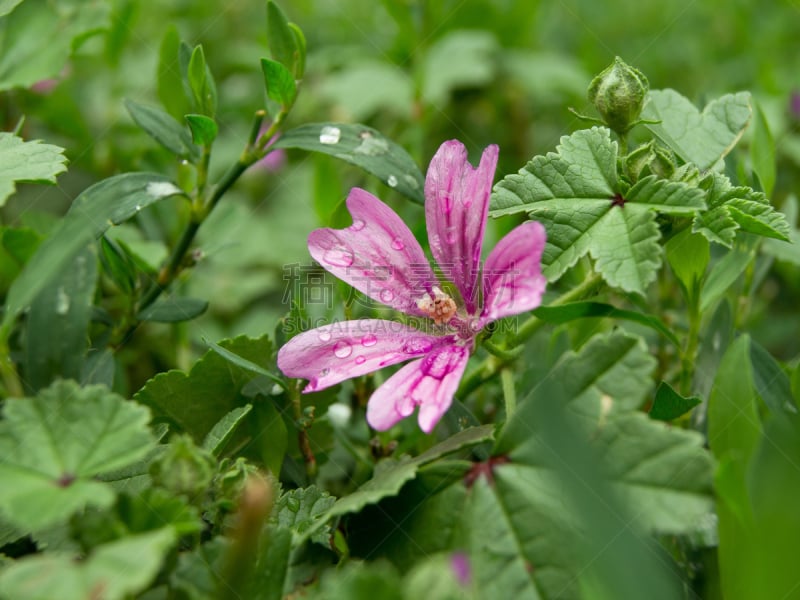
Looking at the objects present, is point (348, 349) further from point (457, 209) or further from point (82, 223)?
point (82, 223)

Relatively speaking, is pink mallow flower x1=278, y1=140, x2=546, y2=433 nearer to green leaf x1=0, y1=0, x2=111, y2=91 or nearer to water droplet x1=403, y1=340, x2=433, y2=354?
water droplet x1=403, y1=340, x2=433, y2=354

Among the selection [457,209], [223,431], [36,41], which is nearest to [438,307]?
[457,209]

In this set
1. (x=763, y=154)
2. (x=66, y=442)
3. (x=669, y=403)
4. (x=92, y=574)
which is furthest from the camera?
(x=763, y=154)

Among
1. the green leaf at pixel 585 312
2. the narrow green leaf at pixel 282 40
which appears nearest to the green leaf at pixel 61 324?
the narrow green leaf at pixel 282 40

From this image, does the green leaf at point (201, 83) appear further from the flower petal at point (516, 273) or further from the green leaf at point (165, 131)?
the flower petal at point (516, 273)

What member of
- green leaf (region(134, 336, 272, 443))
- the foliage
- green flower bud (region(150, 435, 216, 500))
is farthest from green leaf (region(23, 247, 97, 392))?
green flower bud (region(150, 435, 216, 500))

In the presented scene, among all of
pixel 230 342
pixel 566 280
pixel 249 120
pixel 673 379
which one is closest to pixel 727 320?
pixel 673 379

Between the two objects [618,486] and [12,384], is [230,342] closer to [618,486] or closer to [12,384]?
[12,384]

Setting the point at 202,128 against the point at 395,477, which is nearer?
the point at 395,477
